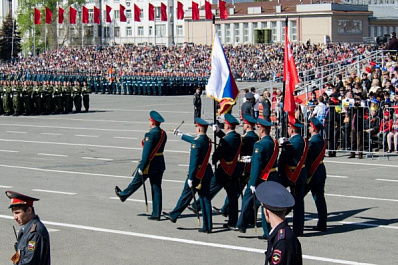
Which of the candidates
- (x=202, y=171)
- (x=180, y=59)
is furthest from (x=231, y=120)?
(x=180, y=59)

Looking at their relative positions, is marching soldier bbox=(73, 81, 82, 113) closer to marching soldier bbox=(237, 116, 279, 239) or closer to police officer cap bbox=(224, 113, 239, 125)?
police officer cap bbox=(224, 113, 239, 125)

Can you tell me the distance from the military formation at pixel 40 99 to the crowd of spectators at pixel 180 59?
19.0m

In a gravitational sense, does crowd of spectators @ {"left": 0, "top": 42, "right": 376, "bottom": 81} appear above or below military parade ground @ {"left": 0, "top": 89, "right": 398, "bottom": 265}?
above

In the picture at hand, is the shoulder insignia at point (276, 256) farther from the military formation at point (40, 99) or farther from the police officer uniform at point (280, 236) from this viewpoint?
the military formation at point (40, 99)

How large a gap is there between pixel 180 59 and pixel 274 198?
6291 cm

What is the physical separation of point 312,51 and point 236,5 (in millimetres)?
27175

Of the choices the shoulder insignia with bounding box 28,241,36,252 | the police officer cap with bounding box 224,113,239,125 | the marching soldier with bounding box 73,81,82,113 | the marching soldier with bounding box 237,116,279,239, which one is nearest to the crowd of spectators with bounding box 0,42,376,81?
the marching soldier with bounding box 73,81,82,113

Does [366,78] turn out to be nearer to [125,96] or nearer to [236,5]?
[125,96]

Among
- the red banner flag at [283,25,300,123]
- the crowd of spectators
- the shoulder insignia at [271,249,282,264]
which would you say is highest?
the crowd of spectators

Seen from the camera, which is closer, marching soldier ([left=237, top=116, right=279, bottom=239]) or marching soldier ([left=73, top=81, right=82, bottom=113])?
marching soldier ([left=237, top=116, right=279, bottom=239])

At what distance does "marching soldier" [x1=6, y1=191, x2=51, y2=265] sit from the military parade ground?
13.1 feet

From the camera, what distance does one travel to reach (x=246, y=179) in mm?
12727

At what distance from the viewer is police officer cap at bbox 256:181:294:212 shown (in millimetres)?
5492

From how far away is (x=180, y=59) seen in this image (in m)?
68.1
